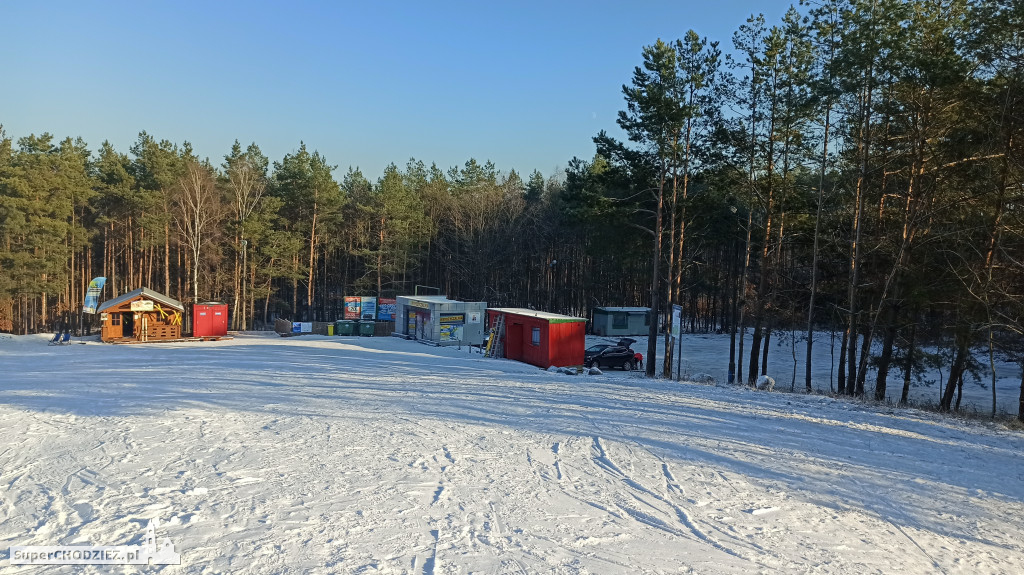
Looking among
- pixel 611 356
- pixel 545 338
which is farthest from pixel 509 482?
pixel 611 356

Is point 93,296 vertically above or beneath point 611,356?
above

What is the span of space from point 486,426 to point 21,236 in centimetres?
4300

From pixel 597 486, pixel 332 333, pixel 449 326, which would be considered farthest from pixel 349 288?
pixel 597 486

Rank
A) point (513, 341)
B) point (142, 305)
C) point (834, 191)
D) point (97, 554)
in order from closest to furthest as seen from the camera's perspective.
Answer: point (97, 554) → point (834, 191) → point (513, 341) → point (142, 305)

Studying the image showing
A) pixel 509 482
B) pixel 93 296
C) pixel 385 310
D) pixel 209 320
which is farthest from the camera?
pixel 385 310

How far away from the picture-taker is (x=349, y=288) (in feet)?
165

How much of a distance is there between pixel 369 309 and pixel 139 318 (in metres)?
11.9

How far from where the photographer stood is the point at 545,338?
2178 centimetres

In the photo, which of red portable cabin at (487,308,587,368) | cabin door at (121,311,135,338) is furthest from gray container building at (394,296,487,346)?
cabin door at (121,311,135,338)

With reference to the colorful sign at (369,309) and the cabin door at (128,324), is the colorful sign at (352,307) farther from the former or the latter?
the cabin door at (128,324)

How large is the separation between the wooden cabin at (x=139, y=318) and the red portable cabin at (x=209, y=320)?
0.99m

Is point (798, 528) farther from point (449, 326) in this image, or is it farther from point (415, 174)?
point (415, 174)

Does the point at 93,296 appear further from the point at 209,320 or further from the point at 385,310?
the point at 385,310

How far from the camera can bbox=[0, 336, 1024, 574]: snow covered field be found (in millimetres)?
4988
